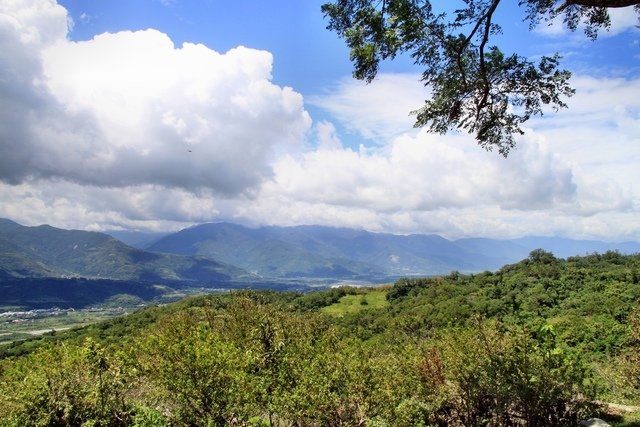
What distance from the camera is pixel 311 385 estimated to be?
67.7 feet

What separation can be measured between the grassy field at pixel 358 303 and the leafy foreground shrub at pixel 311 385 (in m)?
102

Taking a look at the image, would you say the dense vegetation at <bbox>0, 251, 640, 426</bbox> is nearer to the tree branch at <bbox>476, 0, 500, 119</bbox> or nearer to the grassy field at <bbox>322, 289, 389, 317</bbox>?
the tree branch at <bbox>476, 0, 500, 119</bbox>

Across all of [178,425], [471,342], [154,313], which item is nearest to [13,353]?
[154,313]

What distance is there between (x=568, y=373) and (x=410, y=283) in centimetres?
12520

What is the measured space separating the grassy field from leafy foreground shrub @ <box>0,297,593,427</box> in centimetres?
10231

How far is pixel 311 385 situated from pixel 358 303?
119 metres

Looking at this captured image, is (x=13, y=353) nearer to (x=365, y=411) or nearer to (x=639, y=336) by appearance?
(x=365, y=411)

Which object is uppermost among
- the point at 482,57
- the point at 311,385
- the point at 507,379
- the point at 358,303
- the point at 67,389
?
the point at 482,57

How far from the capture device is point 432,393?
2236cm

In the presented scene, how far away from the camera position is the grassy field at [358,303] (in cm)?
12888

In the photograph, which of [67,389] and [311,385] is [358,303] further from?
[67,389]

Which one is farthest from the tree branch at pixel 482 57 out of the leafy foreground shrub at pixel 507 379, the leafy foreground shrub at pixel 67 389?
the leafy foreground shrub at pixel 67 389

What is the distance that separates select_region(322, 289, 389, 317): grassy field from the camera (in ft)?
423

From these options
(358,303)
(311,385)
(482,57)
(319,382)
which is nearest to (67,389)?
(311,385)
